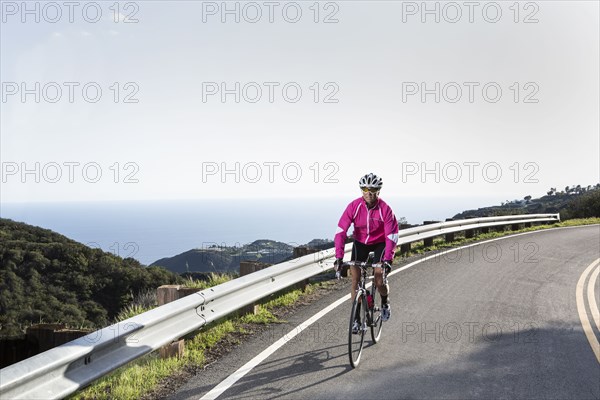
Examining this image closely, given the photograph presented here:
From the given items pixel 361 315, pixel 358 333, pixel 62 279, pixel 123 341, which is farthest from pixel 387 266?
pixel 62 279

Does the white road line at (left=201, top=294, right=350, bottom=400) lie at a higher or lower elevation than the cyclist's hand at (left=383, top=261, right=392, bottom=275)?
lower

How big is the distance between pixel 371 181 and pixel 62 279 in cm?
7003

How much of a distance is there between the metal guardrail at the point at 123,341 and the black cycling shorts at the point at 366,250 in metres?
1.66

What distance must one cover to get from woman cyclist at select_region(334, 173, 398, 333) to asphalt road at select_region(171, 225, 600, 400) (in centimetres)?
83

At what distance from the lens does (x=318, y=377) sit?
5391 millimetres

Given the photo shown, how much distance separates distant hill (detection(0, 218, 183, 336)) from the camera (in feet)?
186

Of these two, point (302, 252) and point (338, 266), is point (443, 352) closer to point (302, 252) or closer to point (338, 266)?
point (338, 266)

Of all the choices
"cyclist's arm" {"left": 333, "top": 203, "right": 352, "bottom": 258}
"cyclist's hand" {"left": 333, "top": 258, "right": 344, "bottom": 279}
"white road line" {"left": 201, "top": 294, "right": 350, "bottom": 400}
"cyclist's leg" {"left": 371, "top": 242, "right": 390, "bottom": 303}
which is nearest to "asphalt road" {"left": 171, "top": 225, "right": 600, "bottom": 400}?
"white road line" {"left": 201, "top": 294, "right": 350, "bottom": 400}

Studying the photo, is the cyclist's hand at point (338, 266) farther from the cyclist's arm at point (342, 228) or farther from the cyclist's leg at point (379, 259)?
the cyclist's leg at point (379, 259)

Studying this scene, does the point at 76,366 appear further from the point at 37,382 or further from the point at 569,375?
the point at 569,375

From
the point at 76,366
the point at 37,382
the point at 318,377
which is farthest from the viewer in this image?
the point at 318,377

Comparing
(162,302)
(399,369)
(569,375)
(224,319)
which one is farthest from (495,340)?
(162,302)

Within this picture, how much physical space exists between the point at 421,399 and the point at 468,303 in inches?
173

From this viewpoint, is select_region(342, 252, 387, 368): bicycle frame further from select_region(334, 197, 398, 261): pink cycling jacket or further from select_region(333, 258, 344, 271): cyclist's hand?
select_region(334, 197, 398, 261): pink cycling jacket
